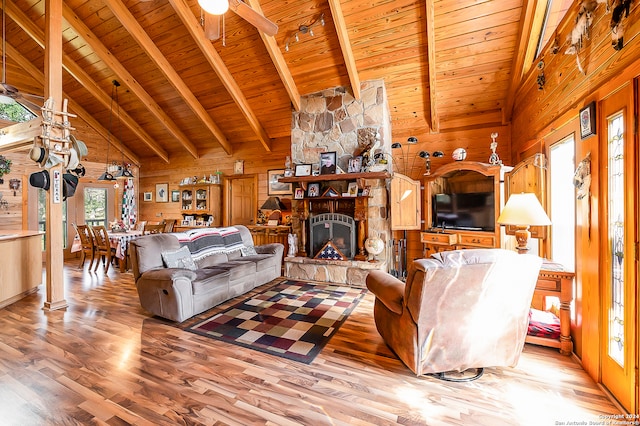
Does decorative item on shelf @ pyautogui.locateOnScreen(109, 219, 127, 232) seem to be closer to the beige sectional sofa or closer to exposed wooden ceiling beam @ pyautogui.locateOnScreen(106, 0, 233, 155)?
exposed wooden ceiling beam @ pyautogui.locateOnScreen(106, 0, 233, 155)

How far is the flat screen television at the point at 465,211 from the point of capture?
399 cm

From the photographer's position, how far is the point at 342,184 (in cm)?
487

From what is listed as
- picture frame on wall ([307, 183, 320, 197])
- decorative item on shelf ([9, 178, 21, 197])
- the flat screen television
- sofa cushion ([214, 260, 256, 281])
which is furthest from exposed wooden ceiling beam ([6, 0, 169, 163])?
the flat screen television

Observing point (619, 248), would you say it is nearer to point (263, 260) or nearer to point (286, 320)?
point (286, 320)

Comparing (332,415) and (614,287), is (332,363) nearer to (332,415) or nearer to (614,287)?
(332,415)

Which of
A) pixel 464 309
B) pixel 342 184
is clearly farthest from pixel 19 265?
pixel 464 309

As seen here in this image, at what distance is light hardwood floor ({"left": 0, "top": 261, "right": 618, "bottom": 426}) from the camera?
1665 mm

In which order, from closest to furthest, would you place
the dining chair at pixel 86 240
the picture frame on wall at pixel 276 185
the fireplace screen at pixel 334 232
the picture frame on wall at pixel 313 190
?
the fireplace screen at pixel 334 232
the picture frame on wall at pixel 313 190
the dining chair at pixel 86 240
the picture frame on wall at pixel 276 185

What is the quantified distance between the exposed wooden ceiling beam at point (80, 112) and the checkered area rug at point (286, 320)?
21.7 ft

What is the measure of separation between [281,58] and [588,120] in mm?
3918

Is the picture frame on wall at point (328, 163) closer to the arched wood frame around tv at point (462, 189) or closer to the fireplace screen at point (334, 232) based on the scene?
the fireplace screen at point (334, 232)

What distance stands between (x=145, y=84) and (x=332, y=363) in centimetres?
623

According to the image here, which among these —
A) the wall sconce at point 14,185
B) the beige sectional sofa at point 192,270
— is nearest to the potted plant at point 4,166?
the wall sconce at point 14,185

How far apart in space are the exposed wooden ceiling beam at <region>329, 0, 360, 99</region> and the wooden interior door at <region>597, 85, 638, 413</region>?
2.95 m
